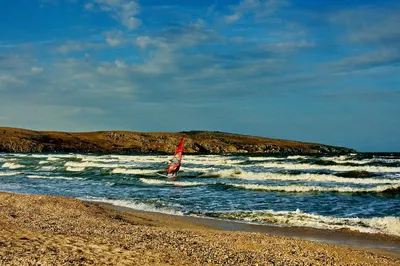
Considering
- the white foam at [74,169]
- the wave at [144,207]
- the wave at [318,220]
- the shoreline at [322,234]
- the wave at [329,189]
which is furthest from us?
the white foam at [74,169]

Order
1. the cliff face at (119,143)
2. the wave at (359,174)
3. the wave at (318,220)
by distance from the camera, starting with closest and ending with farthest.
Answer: the wave at (318,220) → the wave at (359,174) → the cliff face at (119,143)

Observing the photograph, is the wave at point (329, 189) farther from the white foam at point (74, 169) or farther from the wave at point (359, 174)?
the white foam at point (74, 169)

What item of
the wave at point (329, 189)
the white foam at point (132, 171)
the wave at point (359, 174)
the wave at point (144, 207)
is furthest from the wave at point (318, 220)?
the white foam at point (132, 171)

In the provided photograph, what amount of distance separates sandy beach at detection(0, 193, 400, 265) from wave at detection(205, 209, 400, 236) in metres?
1.20

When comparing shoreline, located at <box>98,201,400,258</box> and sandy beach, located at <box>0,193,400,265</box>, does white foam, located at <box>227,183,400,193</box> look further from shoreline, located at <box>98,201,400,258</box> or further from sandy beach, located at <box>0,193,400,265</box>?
sandy beach, located at <box>0,193,400,265</box>

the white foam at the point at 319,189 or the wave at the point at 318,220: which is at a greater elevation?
the white foam at the point at 319,189

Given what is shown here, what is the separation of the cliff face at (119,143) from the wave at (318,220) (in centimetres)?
11320

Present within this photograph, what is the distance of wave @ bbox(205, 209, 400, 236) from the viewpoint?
16.1 meters

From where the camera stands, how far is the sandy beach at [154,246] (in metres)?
9.31

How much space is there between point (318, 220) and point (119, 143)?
126m

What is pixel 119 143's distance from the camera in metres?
140

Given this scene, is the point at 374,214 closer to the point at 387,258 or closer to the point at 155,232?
the point at 387,258

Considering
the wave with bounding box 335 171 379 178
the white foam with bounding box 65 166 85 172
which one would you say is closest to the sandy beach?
the wave with bounding box 335 171 379 178

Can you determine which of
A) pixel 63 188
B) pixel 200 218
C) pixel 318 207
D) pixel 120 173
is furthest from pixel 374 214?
pixel 120 173
